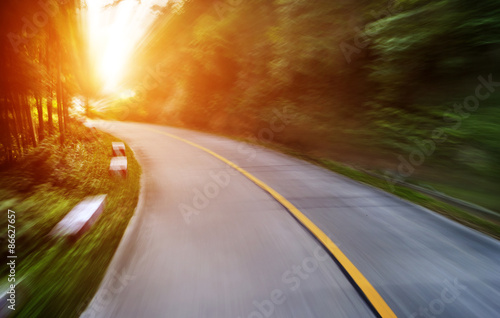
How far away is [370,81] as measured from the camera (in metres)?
11.0

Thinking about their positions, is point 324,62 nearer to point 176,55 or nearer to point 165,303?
point 165,303

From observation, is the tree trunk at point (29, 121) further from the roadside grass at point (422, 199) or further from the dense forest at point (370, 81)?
the dense forest at point (370, 81)

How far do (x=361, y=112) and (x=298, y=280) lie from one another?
897 cm

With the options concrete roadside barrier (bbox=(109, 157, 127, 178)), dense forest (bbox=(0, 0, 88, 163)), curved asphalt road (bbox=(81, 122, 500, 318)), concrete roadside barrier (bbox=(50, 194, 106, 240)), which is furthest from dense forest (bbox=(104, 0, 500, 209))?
dense forest (bbox=(0, 0, 88, 163))

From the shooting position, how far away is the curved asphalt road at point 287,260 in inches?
114

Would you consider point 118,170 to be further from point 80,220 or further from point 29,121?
point 80,220

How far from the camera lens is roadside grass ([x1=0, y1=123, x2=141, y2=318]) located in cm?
303

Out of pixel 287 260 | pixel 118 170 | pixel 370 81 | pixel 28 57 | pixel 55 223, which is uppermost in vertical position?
pixel 370 81

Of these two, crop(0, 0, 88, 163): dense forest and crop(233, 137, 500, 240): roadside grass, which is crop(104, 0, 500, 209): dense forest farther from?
crop(0, 0, 88, 163): dense forest

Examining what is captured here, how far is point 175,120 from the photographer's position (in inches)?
1062

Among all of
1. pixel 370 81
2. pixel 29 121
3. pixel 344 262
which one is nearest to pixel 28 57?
pixel 29 121

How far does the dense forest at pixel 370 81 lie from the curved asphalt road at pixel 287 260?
2.57 metres

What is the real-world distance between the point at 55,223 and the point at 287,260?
3493 mm

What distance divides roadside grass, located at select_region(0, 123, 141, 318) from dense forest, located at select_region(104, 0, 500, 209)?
20.8 ft
